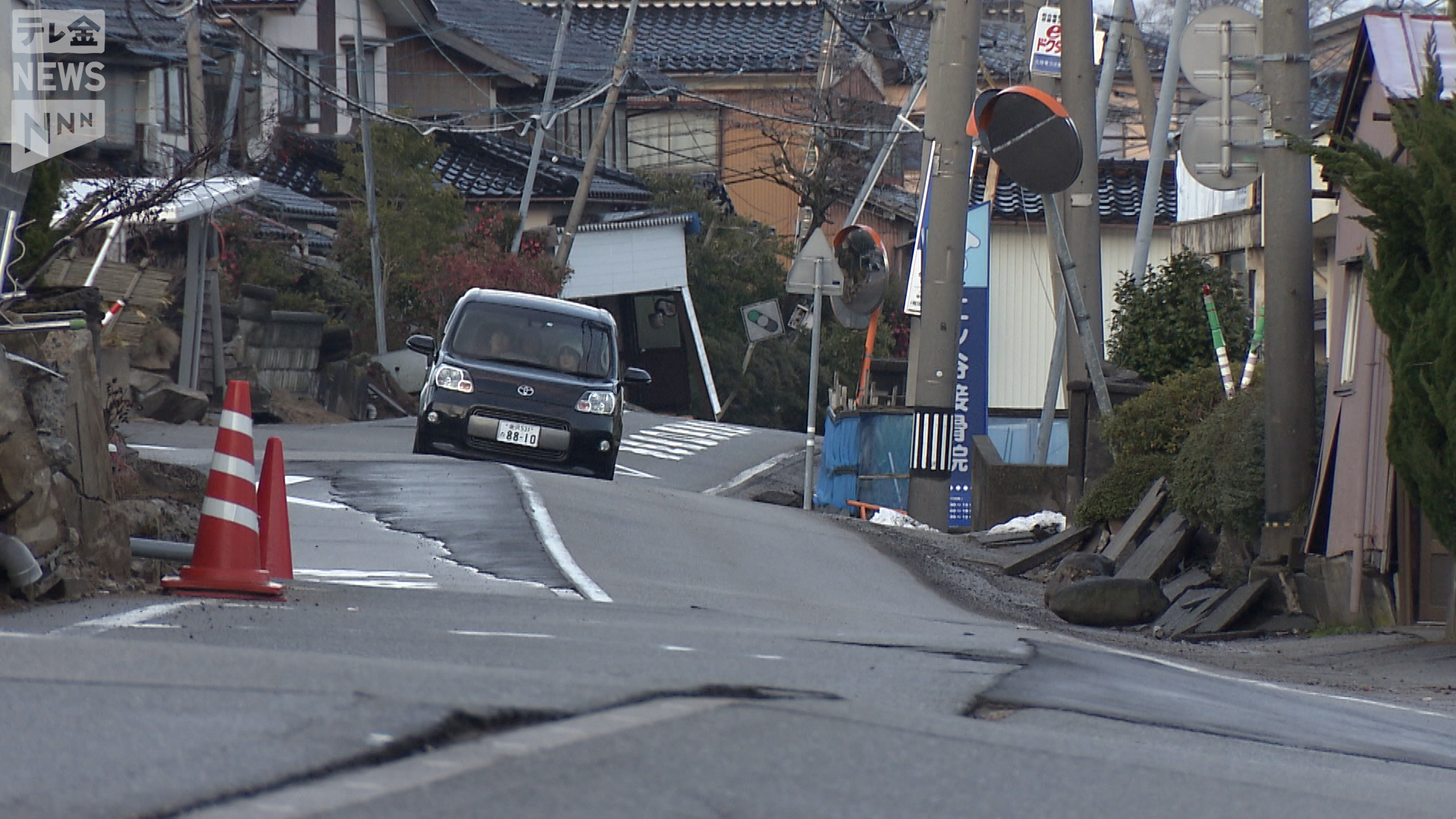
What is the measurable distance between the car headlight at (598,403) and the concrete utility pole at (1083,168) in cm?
492

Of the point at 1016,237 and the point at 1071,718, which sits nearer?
the point at 1071,718

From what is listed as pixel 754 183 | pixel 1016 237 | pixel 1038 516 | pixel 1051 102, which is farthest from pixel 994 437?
pixel 754 183

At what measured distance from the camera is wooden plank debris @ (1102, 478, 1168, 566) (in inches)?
546

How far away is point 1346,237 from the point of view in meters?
11.9

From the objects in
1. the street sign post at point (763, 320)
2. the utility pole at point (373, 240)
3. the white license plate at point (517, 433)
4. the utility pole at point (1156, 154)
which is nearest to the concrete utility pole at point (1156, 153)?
the utility pole at point (1156, 154)

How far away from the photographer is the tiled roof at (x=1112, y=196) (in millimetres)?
29797

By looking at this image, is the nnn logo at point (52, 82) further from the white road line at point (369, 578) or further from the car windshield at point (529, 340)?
the car windshield at point (529, 340)

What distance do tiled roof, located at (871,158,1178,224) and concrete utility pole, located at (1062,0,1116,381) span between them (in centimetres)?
1013

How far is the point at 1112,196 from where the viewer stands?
30.9m

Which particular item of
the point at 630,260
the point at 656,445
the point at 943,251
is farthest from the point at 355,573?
the point at 630,260

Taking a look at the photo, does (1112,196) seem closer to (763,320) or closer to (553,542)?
(763,320)

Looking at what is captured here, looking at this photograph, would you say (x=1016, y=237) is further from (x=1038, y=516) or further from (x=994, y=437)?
(x=1038, y=516)

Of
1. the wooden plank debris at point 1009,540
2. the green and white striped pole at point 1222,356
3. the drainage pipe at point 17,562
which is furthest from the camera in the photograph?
the wooden plank debris at point 1009,540

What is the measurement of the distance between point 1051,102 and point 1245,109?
2832 mm
